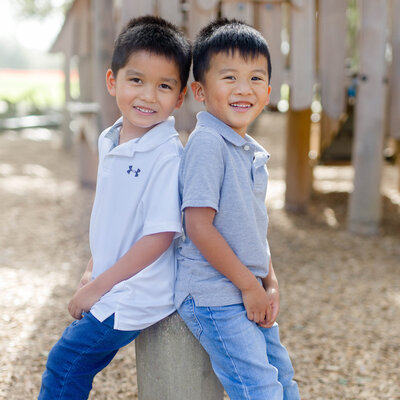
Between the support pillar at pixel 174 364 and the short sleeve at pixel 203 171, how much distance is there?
0.45 meters

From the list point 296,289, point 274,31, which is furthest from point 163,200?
point 274,31

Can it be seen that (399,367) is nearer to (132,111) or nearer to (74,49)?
(132,111)

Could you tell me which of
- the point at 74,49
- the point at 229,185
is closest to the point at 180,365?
the point at 229,185

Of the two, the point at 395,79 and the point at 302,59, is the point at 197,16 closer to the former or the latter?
the point at 302,59

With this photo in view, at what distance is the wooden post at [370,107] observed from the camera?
16.5ft

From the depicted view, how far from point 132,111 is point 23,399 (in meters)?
1.54

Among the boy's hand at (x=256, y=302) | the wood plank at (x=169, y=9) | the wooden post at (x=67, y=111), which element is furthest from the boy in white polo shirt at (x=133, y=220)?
the wooden post at (x=67, y=111)

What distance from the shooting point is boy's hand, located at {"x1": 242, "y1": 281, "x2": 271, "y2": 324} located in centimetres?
182

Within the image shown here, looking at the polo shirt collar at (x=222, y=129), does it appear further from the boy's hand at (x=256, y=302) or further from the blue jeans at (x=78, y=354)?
the blue jeans at (x=78, y=354)

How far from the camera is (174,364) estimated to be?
6.55ft

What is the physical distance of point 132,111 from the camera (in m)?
1.90

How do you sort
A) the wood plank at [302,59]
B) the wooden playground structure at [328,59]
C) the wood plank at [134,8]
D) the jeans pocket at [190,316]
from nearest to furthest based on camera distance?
1. the jeans pocket at [190,316]
2. the wood plank at [134,8]
3. the wooden playground structure at [328,59]
4. the wood plank at [302,59]

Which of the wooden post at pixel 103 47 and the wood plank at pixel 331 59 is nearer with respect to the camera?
the wood plank at pixel 331 59

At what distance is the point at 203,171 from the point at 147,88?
36cm
